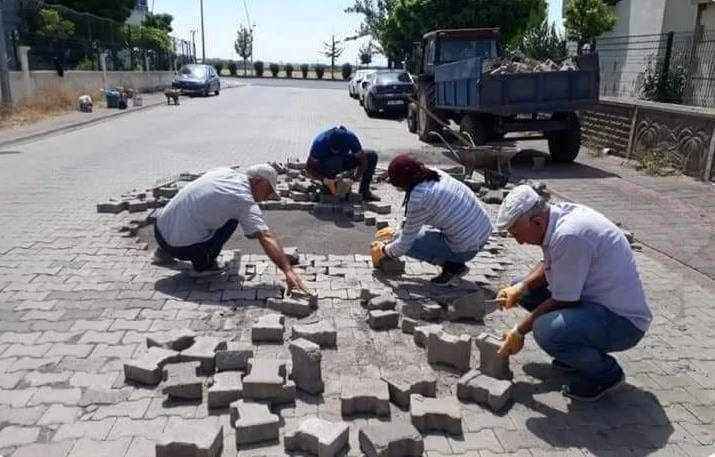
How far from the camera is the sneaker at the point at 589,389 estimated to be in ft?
11.0

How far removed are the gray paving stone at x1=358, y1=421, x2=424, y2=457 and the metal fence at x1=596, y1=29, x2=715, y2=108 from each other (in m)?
11.2

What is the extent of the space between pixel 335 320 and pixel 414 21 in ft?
78.0

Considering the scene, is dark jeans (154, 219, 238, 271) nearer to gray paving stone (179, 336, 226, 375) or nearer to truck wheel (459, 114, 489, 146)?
gray paving stone (179, 336, 226, 375)

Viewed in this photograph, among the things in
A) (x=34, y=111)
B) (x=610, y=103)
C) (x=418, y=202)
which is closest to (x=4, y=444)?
(x=418, y=202)

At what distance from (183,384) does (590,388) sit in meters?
2.25

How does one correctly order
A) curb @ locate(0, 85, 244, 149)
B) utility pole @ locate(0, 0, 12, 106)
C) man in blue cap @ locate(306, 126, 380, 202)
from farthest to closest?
utility pole @ locate(0, 0, 12, 106), curb @ locate(0, 85, 244, 149), man in blue cap @ locate(306, 126, 380, 202)

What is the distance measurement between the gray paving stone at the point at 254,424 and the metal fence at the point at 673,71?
11.5m

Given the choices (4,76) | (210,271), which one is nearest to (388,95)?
(4,76)

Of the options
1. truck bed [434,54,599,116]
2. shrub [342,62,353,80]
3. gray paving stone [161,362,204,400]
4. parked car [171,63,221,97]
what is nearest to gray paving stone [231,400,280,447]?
gray paving stone [161,362,204,400]

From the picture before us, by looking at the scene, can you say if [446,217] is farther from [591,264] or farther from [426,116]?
[426,116]

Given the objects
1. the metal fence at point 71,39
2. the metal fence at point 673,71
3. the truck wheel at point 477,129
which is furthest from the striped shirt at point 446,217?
the metal fence at point 71,39

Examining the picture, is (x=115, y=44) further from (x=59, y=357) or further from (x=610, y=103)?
(x=59, y=357)

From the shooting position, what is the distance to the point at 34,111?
18.0 meters

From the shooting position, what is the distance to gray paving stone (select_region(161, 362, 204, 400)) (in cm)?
332
